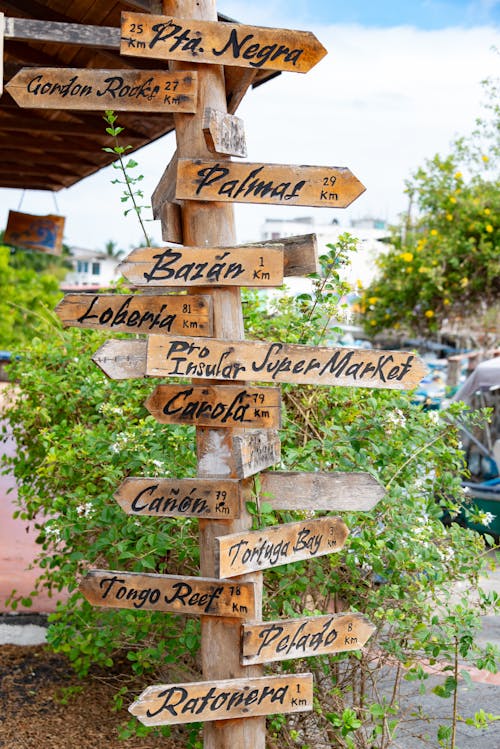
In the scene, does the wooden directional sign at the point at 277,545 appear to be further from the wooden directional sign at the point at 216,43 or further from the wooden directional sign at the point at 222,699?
the wooden directional sign at the point at 216,43

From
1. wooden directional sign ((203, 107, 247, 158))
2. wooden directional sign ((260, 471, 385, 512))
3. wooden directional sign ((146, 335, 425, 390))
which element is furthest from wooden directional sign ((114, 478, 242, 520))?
wooden directional sign ((203, 107, 247, 158))

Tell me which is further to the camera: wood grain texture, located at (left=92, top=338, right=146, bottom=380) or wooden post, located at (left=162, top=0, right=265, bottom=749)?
wooden post, located at (left=162, top=0, right=265, bottom=749)

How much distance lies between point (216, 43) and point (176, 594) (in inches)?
74.4

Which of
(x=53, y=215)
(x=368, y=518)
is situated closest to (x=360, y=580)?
(x=368, y=518)

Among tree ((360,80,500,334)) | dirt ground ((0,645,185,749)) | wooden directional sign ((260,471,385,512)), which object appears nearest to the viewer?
wooden directional sign ((260,471,385,512))

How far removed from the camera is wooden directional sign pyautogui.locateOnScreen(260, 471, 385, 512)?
3223 millimetres

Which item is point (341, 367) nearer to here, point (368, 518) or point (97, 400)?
point (368, 518)

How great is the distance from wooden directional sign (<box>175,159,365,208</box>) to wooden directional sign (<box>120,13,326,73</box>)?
1.19ft

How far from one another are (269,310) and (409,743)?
2.75 meters

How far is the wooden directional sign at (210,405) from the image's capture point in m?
3.10

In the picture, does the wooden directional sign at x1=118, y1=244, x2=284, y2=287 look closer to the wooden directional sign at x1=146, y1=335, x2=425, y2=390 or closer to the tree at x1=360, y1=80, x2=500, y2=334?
the wooden directional sign at x1=146, y1=335, x2=425, y2=390

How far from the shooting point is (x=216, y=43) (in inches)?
122

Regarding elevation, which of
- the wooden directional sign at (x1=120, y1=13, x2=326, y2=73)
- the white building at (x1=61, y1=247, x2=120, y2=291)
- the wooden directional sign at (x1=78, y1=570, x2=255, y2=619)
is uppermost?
the white building at (x1=61, y1=247, x2=120, y2=291)

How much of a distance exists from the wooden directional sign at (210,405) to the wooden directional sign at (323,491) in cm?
27
